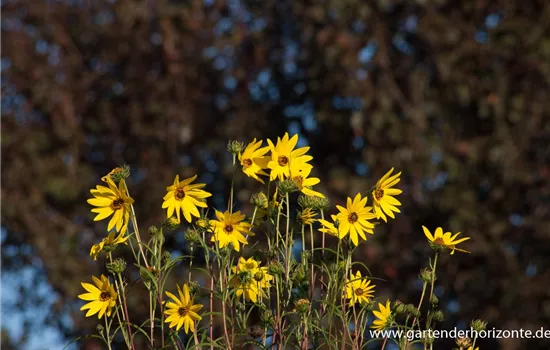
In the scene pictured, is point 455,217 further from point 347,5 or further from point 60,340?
point 60,340

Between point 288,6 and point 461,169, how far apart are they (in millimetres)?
1224

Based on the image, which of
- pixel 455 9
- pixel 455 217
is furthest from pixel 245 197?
pixel 455 9

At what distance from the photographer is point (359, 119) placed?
4188 mm

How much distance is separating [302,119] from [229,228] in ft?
9.56

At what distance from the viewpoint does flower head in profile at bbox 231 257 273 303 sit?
157cm

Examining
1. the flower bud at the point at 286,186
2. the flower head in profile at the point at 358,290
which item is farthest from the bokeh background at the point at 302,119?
the flower bud at the point at 286,186

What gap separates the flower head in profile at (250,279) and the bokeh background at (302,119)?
93.6 inches

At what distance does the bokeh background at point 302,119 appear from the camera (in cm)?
400

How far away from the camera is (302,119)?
4.51 metres

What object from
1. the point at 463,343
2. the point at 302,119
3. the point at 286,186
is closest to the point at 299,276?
the point at 286,186

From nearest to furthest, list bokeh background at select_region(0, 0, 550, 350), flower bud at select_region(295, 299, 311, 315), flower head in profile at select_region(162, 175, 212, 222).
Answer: flower bud at select_region(295, 299, 311, 315) → flower head in profile at select_region(162, 175, 212, 222) → bokeh background at select_region(0, 0, 550, 350)

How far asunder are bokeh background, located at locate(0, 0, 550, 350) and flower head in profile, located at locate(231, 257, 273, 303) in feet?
7.80

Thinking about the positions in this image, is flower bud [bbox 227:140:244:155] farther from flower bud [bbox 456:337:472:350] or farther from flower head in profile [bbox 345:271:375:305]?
flower bud [bbox 456:337:472:350]

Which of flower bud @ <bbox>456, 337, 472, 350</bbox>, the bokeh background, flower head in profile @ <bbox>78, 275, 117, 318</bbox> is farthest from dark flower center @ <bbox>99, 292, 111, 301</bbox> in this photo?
the bokeh background
